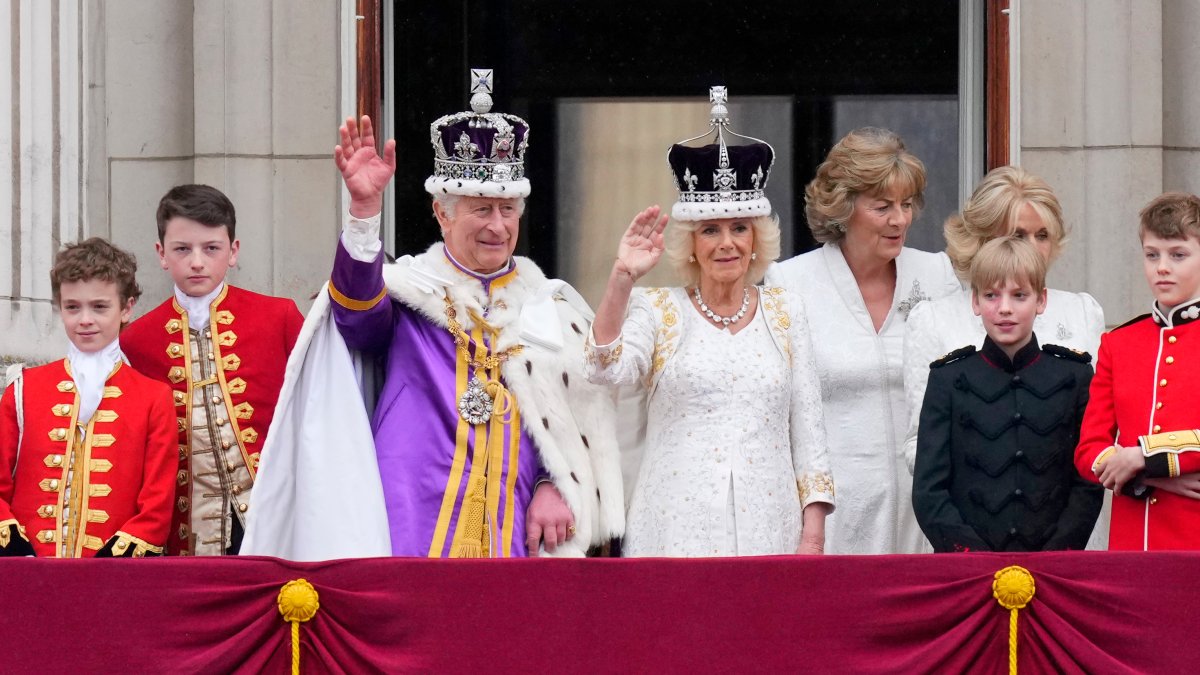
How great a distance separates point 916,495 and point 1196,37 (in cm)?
275

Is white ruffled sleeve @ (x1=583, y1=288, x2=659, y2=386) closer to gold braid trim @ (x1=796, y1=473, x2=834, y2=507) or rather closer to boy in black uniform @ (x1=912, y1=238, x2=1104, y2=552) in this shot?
gold braid trim @ (x1=796, y1=473, x2=834, y2=507)

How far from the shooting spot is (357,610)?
351 cm

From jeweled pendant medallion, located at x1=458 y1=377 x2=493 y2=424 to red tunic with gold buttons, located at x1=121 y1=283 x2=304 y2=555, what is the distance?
1.83 feet

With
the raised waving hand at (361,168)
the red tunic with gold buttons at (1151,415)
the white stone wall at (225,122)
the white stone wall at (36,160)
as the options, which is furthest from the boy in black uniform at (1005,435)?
the white stone wall at (36,160)

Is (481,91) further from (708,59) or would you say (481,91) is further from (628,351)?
(708,59)

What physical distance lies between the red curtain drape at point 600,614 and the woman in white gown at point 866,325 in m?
1.24

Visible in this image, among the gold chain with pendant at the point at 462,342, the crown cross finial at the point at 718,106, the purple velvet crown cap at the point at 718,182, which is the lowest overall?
the gold chain with pendant at the point at 462,342

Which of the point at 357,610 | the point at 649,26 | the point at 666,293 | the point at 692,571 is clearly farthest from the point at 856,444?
the point at 649,26

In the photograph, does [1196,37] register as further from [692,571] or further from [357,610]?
[357,610]

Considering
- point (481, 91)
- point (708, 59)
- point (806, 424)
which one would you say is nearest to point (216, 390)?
point (481, 91)

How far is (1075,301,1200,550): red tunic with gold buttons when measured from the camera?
157 inches

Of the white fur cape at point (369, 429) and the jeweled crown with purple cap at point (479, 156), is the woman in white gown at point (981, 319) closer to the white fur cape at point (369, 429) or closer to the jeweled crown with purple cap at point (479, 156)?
the white fur cape at point (369, 429)

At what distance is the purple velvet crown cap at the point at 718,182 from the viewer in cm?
435

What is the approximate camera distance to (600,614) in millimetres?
3488
